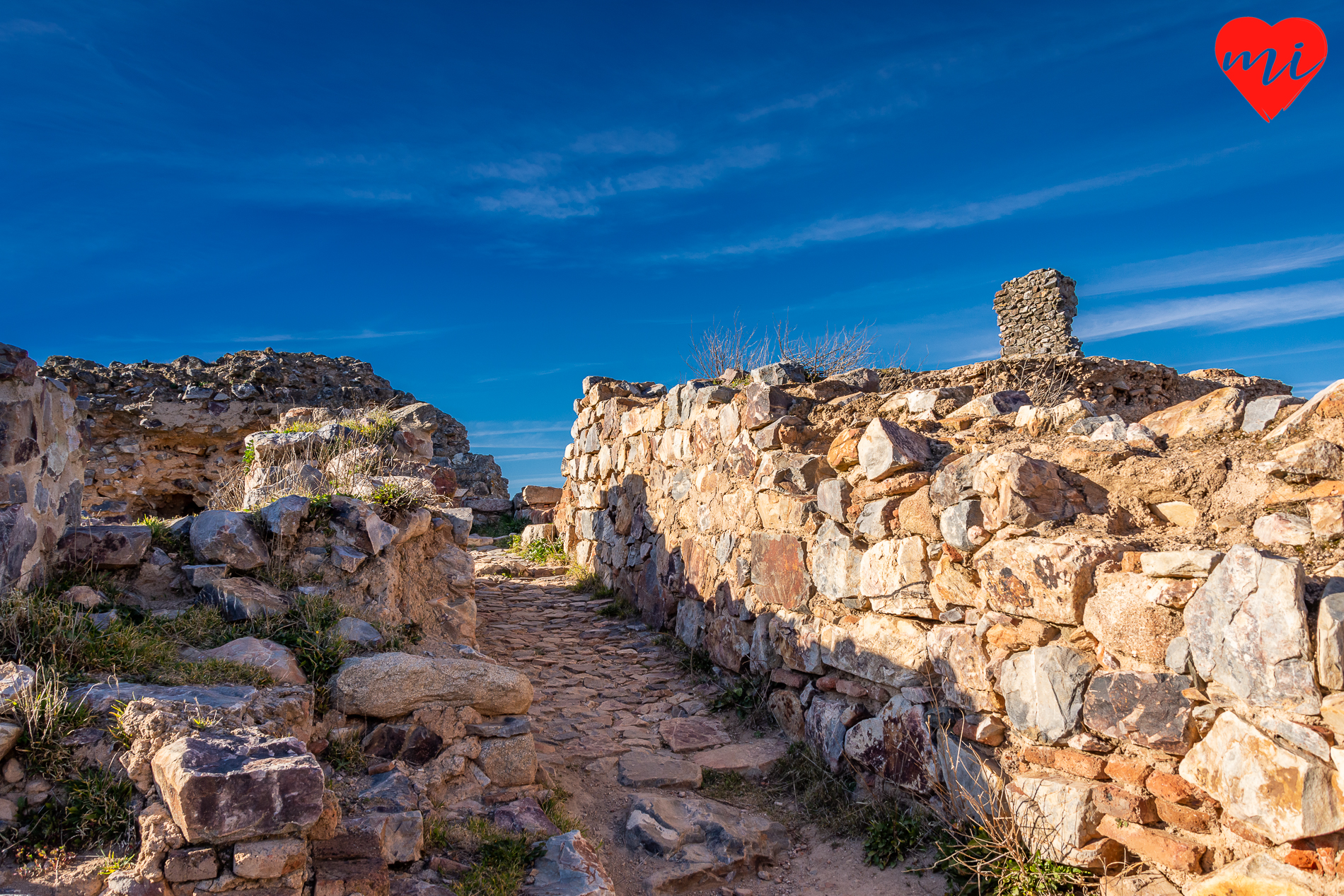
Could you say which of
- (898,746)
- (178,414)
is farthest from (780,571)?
(178,414)

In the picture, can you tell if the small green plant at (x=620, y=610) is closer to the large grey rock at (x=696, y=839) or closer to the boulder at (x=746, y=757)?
the boulder at (x=746, y=757)

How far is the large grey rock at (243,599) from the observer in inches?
154

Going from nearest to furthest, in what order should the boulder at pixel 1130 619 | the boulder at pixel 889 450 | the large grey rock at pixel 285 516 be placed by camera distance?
the boulder at pixel 1130 619 → the boulder at pixel 889 450 → the large grey rock at pixel 285 516

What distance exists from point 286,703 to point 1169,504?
11.7 ft

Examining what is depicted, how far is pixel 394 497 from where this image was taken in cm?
518

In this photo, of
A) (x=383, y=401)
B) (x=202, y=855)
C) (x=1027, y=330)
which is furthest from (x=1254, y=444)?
(x=383, y=401)

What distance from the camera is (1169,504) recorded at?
9.79 ft

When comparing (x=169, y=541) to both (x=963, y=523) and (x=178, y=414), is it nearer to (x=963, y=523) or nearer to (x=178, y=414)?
(x=963, y=523)

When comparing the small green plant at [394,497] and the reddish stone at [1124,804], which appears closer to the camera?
the reddish stone at [1124,804]

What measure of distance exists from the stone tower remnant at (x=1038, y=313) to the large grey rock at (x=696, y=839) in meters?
11.0

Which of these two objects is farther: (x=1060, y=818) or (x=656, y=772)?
(x=656, y=772)

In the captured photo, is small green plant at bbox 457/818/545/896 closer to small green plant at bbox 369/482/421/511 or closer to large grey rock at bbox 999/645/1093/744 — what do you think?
large grey rock at bbox 999/645/1093/744

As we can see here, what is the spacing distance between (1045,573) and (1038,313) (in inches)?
441

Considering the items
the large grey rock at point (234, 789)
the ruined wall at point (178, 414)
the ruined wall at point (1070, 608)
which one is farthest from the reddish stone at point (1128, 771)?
the ruined wall at point (178, 414)
